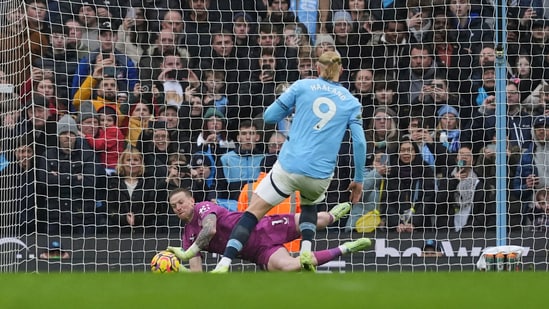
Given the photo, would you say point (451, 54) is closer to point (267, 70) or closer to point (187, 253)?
point (267, 70)

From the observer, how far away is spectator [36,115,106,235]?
12.0 m

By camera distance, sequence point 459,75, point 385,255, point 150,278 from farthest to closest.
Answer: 1. point 459,75
2. point 385,255
3. point 150,278

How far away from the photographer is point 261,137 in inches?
490

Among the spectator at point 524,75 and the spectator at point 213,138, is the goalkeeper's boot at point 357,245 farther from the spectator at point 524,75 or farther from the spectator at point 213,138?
the spectator at point 524,75

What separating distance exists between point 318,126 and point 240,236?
1.10 meters

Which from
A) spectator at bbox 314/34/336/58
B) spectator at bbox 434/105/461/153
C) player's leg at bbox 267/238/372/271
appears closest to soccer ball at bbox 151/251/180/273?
player's leg at bbox 267/238/372/271

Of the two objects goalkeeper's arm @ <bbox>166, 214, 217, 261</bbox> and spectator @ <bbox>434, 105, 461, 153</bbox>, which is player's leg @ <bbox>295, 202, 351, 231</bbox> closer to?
goalkeeper's arm @ <bbox>166, 214, 217, 261</bbox>

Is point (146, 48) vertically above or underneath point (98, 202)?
above

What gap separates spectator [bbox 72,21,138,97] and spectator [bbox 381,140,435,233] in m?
2.99

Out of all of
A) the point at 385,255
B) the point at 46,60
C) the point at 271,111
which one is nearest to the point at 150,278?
the point at 271,111

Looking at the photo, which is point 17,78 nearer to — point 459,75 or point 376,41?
point 376,41

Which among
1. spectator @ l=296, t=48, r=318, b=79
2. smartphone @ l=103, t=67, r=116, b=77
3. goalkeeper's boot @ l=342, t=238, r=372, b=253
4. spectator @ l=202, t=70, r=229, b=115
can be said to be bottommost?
goalkeeper's boot @ l=342, t=238, r=372, b=253

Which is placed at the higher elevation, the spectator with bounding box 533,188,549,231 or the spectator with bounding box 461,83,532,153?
the spectator with bounding box 461,83,532,153

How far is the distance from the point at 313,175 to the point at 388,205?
2974mm
